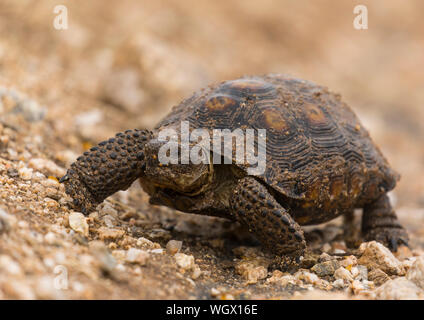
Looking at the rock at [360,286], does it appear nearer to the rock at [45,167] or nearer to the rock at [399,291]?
the rock at [399,291]

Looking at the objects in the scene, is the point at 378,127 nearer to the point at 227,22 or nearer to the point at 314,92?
the point at 227,22

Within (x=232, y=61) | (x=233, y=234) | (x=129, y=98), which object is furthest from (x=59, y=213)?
(x=232, y=61)

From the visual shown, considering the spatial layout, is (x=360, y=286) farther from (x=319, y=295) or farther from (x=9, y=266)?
(x=9, y=266)

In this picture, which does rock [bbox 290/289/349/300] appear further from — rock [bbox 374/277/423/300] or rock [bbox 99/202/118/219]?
rock [bbox 99/202/118/219]

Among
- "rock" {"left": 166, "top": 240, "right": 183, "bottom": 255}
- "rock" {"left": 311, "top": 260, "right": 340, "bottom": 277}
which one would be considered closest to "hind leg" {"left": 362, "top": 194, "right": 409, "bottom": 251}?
"rock" {"left": 311, "top": 260, "right": 340, "bottom": 277}

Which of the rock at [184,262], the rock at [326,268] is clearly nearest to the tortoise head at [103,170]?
the rock at [184,262]
